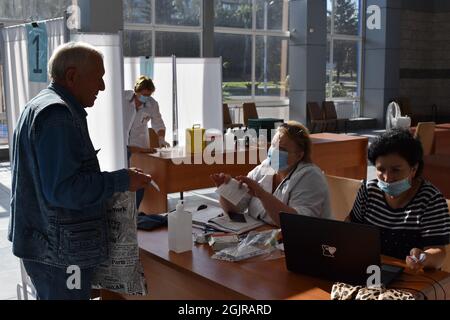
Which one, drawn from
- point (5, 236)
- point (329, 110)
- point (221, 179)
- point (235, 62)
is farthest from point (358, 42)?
point (221, 179)

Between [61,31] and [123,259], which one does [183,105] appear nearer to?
[61,31]

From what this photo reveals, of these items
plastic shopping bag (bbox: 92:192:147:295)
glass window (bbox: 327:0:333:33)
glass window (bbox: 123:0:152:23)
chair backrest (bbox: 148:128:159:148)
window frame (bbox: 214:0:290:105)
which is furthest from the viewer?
glass window (bbox: 327:0:333:33)

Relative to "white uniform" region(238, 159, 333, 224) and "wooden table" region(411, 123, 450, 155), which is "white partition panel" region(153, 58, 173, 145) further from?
"white uniform" region(238, 159, 333, 224)

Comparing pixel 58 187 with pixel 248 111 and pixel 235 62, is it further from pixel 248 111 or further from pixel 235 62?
pixel 235 62

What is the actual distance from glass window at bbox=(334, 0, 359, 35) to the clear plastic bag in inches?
488

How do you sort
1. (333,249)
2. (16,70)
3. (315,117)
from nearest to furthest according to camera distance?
(333,249) → (16,70) → (315,117)

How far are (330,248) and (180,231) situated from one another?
66 cm

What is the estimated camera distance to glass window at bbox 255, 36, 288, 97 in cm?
1248

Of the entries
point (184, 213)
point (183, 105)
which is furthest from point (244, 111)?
point (184, 213)

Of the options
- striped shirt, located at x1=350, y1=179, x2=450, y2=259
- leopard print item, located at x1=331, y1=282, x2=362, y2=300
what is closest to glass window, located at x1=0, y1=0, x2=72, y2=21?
striped shirt, located at x1=350, y1=179, x2=450, y2=259

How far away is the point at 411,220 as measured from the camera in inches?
84.9

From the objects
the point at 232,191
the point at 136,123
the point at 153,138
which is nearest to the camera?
the point at 232,191

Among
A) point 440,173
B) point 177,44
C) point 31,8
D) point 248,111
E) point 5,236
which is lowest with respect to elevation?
point 5,236

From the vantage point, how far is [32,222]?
183 cm
